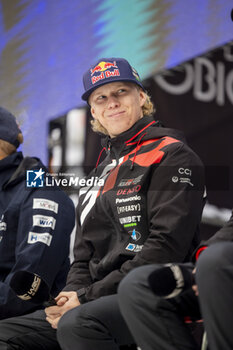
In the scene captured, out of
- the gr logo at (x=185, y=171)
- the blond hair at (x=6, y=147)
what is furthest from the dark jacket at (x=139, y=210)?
the blond hair at (x=6, y=147)

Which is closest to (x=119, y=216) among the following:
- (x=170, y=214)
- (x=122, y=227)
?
(x=122, y=227)

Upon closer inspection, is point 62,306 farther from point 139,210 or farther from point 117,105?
point 117,105

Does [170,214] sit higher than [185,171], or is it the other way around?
[185,171]

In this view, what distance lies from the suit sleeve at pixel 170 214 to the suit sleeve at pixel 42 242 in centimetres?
51

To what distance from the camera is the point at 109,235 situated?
218cm

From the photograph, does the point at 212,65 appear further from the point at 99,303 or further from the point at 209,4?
the point at 99,303

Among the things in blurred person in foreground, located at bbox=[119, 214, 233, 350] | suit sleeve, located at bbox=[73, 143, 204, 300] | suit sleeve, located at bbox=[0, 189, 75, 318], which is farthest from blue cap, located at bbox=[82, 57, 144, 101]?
blurred person in foreground, located at bbox=[119, 214, 233, 350]

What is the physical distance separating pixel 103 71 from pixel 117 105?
0.15 metres

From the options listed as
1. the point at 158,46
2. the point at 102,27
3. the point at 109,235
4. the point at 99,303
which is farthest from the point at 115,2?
the point at 99,303

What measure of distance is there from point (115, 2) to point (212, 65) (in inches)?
29.2

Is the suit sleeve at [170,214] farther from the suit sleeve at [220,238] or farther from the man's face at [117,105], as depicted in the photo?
the man's face at [117,105]

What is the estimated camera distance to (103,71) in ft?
7.93

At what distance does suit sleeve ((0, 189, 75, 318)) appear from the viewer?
2.48 meters

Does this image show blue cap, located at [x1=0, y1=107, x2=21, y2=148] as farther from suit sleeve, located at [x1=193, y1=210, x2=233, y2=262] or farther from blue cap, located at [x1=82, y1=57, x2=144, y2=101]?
suit sleeve, located at [x1=193, y1=210, x2=233, y2=262]
